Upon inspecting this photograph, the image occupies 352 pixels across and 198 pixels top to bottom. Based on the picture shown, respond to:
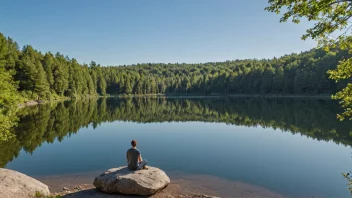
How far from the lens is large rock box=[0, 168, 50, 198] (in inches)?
428

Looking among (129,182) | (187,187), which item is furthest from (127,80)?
(129,182)

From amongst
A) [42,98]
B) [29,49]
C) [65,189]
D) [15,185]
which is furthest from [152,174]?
[29,49]

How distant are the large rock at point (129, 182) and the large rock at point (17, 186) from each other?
8.53ft

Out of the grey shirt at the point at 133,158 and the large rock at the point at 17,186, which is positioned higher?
the grey shirt at the point at 133,158

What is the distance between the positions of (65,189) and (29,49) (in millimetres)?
80810

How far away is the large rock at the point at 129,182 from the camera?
12.3m

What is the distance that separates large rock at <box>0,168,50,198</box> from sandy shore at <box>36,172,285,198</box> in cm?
144

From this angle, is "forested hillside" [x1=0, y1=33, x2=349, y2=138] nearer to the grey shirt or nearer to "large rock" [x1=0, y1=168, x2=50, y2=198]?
"large rock" [x1=0, y1=168, x2=50, y2=198]

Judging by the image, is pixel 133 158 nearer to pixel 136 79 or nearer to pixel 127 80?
pixel 127 80

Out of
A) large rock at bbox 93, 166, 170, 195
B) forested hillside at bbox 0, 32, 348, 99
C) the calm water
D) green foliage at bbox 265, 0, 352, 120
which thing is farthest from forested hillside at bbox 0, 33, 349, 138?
green foliage at bbox 265, 0, 352, 120

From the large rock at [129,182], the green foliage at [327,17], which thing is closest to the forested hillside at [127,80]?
the large rock at [129,182]

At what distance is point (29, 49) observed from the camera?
270 feet

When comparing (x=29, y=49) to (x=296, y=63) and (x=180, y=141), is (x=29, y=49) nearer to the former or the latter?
(x=180, y=141)

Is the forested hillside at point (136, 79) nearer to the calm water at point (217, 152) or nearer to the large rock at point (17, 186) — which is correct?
the calm water at point (217, 152)
